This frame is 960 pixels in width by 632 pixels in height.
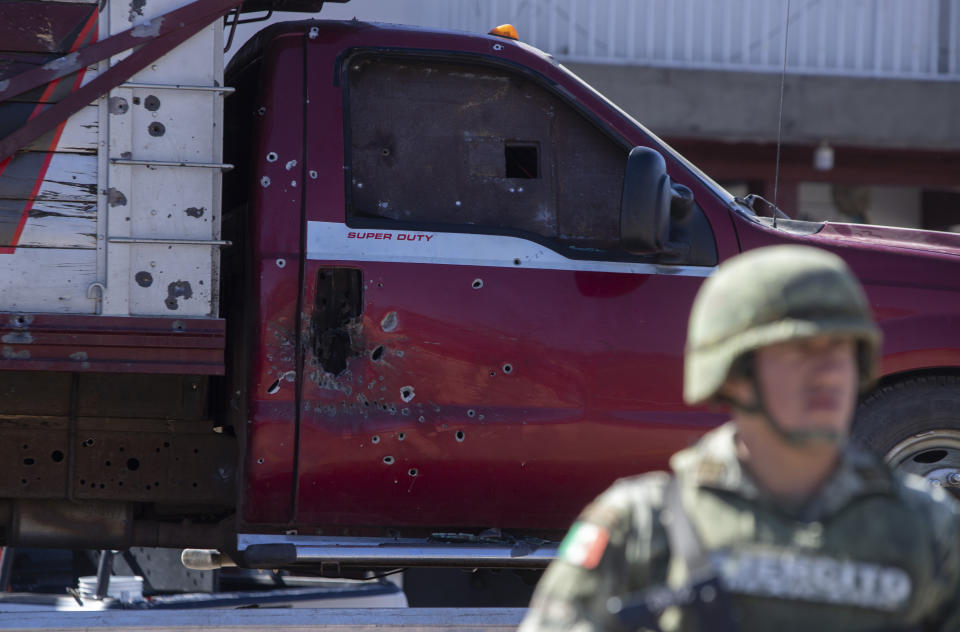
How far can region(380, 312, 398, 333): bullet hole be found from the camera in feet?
13.7

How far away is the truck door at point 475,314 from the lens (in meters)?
4.20

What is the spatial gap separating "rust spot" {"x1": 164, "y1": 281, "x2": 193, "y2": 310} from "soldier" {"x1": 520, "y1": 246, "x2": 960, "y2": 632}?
2470 mm

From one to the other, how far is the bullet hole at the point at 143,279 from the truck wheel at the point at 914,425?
92.1 inches

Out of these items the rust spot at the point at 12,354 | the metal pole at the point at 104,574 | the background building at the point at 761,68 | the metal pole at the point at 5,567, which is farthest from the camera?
the background building at the point at 761,68

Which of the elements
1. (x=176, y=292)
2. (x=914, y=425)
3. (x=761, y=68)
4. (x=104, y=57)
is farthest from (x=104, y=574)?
(x=761, y=68)

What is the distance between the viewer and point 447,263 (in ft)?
13.9

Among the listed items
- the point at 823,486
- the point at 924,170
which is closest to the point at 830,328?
the point at 823,486

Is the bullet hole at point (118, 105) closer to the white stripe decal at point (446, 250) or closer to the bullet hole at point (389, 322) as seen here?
the white stripe decal at point (446, 250)

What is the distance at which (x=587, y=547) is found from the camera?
1.70m

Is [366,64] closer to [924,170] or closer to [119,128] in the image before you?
[119,128]

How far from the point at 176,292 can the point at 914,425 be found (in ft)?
8.05

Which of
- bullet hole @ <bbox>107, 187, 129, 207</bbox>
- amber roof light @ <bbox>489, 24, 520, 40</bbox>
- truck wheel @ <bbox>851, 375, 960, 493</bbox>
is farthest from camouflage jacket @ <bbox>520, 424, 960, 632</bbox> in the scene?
amber roof light @ <bbox>489, 24, 520, 40</bbox>

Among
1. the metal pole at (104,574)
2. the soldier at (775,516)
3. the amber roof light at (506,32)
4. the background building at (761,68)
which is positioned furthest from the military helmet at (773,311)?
the background building at (761,68)

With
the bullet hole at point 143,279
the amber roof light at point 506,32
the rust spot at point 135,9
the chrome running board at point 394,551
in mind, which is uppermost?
the amber roof light at point 506,32
